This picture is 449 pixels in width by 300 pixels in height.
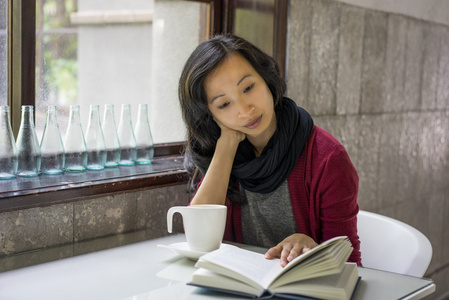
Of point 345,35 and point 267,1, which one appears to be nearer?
point 267,1

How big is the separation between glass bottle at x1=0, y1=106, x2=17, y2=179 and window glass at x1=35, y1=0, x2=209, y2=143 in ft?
1.81

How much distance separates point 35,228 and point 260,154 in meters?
0.64

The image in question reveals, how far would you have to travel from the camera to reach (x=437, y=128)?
11.4 feet

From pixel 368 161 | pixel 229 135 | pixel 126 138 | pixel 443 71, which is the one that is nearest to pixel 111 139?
pixel 126 138

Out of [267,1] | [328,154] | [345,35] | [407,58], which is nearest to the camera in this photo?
[328,154]

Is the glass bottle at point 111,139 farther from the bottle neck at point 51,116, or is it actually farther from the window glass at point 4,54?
the window glass at point 4,54

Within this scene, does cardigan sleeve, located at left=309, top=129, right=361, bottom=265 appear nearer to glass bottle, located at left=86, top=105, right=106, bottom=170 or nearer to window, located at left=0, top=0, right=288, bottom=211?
window, located at left=0, top=0, right=288, bottom=211

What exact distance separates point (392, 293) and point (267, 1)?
4.60 ft

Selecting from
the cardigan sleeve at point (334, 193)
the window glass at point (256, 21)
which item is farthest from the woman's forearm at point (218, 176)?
the window glass at point (256, 21)

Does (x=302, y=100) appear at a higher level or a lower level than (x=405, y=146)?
higher

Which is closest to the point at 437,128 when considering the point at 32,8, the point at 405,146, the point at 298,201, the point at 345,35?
the point at 405,146

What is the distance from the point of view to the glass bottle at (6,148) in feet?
5.28

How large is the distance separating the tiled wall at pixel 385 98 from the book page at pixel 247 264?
1.22m

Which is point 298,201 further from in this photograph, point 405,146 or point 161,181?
point 405,146
